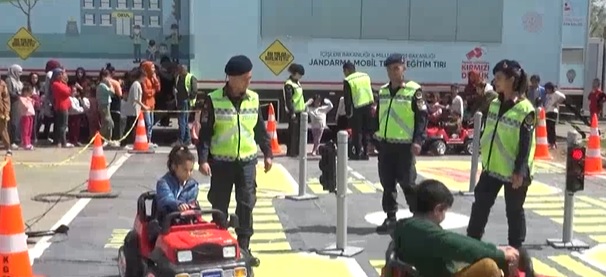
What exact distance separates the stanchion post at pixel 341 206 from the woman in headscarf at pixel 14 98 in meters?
10.3

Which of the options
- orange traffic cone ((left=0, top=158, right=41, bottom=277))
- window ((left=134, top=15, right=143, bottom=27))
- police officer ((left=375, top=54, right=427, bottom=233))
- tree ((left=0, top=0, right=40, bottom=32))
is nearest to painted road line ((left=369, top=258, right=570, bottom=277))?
police officer ((left=375, top=54, right=427, bottom=233))

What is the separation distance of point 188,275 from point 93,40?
41.8ft

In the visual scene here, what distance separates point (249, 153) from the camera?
23.5 ft

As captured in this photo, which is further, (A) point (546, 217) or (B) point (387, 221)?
(A) point (546, 217)

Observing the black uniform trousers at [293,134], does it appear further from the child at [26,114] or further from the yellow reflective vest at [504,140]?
the yellow reflective vest at [504,140]

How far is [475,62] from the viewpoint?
1842 cm

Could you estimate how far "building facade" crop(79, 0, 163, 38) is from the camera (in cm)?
1731

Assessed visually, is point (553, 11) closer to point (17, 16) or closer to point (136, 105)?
point (136, 105)

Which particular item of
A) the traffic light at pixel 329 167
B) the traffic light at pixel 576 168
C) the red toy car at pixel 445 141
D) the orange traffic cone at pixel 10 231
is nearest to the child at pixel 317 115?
the red toy car at pixel 445 141

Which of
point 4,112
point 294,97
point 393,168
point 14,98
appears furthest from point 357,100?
point 14,98

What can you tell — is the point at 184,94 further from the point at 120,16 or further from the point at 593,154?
the point at 593,154

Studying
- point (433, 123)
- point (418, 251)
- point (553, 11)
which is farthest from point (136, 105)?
point (418, 251)

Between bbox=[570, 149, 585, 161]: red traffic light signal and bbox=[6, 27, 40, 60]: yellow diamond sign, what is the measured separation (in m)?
12.5

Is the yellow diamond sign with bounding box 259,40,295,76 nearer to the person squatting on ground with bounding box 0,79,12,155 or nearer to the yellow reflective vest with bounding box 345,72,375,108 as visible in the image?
the yellow reflective vest with bounding box 345,72,375,108
